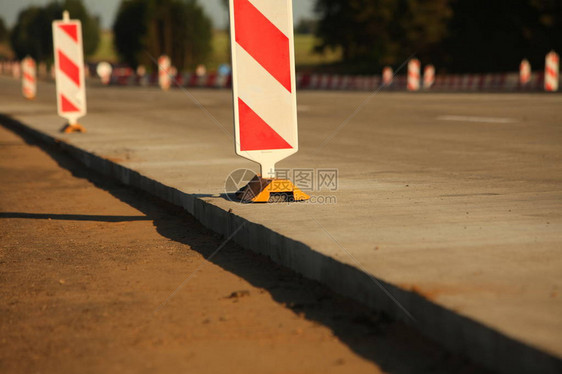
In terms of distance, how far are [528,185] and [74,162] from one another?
21.4ft

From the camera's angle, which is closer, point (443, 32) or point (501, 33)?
point (501, 33)

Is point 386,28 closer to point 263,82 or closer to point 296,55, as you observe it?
point 263,82

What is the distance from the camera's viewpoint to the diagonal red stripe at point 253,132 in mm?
6445

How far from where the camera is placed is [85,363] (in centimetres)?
363

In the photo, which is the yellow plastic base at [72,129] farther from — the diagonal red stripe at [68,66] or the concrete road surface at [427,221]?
the concrete road surface at [427,221]

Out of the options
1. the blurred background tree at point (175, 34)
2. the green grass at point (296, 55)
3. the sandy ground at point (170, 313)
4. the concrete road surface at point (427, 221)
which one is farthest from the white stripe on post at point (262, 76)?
the green grass at point (296, 55)

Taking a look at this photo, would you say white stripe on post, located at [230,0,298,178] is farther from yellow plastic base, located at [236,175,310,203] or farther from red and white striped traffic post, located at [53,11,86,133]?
red and white striped traffic post, located at [53,11,86,133]

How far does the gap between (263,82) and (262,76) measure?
0.14 feet

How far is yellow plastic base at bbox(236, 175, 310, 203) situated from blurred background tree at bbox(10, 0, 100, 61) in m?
111

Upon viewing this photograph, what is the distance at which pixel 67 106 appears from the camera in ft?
48.5

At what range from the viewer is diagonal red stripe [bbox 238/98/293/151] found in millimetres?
6445

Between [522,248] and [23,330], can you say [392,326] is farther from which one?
[23,330]

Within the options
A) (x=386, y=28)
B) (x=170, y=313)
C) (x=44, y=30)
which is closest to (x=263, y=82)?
(x=170, y=313)

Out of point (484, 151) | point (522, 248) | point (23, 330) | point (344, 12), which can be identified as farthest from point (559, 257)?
point (344, 12)
